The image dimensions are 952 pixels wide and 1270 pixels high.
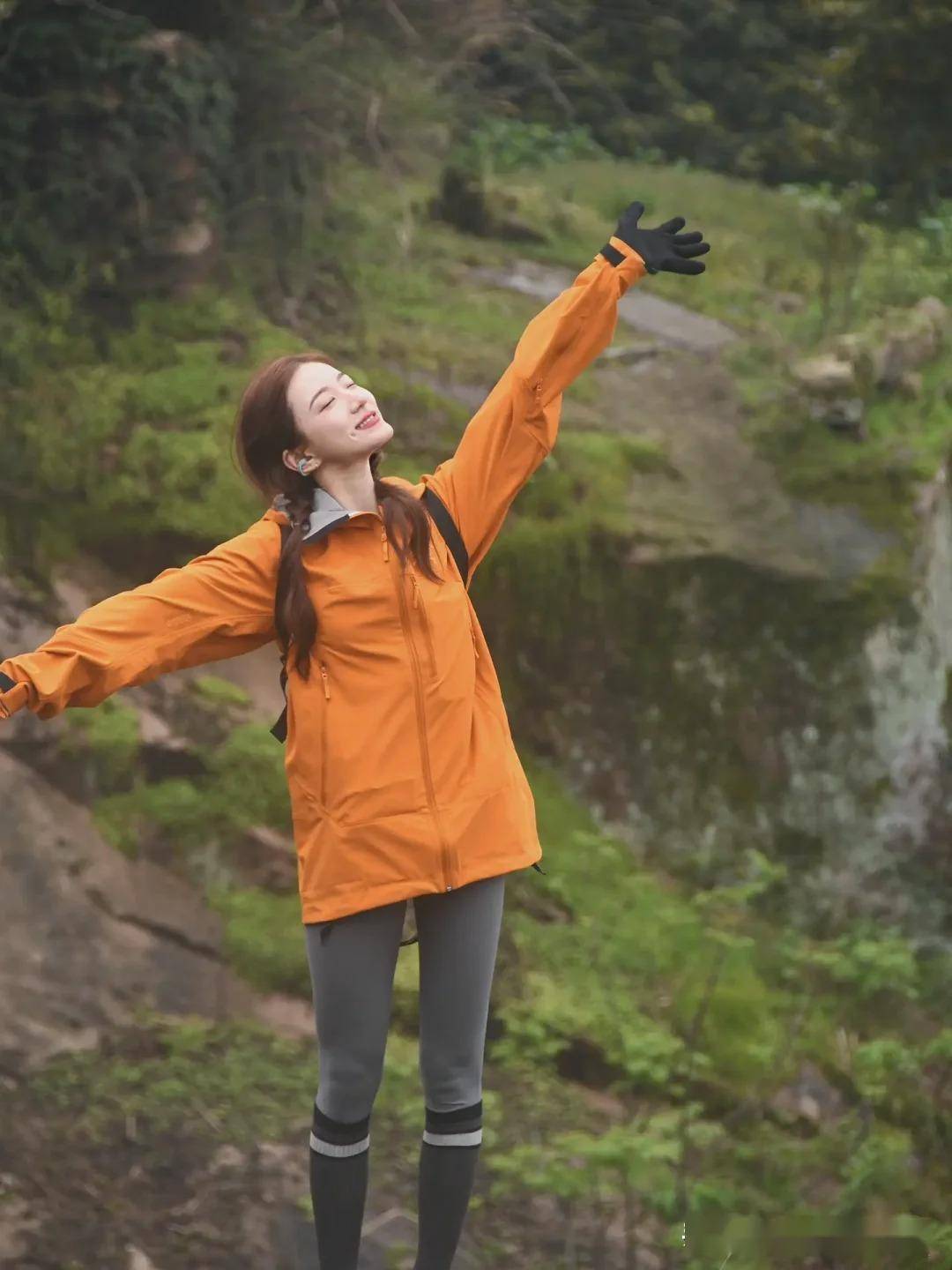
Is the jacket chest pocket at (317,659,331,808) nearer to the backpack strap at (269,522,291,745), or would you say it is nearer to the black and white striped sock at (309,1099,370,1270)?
the backpack strap at (269,522,291,745)

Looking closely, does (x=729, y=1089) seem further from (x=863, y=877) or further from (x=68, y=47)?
(x=68, y=47)

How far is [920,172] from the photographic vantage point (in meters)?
7.46

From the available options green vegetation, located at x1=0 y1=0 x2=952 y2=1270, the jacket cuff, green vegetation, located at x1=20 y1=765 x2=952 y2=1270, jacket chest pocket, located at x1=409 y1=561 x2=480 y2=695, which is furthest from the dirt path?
the jacket cuff

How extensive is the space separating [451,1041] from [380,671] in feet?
2.06

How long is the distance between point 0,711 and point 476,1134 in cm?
109

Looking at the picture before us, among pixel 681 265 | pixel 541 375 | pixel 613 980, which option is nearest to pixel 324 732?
pixel 541 375

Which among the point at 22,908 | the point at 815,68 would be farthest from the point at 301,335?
the point at 815,68

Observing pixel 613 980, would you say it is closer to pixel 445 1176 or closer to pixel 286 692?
pixel 445 1176

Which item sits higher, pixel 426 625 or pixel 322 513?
pixel 322 513

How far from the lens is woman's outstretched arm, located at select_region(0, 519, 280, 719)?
239 centimetres

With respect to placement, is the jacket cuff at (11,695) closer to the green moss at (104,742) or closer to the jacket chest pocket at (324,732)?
the jacket chest pocket at (324,732)

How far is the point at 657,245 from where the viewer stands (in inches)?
106

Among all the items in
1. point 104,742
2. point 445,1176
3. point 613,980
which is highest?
point 445,1176

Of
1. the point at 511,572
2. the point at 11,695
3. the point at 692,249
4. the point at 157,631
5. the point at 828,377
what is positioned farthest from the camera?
the point at 828,377
